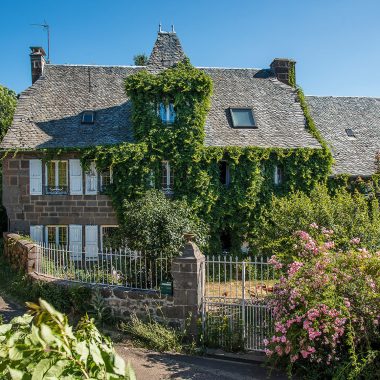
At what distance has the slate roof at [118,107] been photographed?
16.6 meters

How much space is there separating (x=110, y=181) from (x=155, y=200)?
292 centimetres

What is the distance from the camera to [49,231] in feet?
54.3

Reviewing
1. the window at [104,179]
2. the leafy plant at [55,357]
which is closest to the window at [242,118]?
the window at [104,179]

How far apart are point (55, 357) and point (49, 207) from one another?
15.1 metres

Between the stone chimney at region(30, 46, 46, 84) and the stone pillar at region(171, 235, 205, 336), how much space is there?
13.9 m

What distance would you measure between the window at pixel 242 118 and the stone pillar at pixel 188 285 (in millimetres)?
9854

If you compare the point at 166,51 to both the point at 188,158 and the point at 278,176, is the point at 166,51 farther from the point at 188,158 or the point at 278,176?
the point at 278,176

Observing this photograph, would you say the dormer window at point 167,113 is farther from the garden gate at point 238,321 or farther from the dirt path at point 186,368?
the dirt path at point 186,368

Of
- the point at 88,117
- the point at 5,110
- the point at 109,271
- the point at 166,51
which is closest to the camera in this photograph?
the point at 109,271

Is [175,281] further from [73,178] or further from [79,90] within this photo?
[79,90]

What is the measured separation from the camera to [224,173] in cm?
1720

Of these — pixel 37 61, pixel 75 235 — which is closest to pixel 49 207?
pixel 75 235

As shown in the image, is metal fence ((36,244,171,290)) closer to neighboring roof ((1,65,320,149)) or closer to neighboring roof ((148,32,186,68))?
neighboring roof ((1,65,320,149))

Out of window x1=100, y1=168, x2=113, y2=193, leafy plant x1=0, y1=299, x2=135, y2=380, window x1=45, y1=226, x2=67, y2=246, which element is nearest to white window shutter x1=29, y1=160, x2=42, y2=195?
window x1=45, y1=226, x2=67, y2=246
